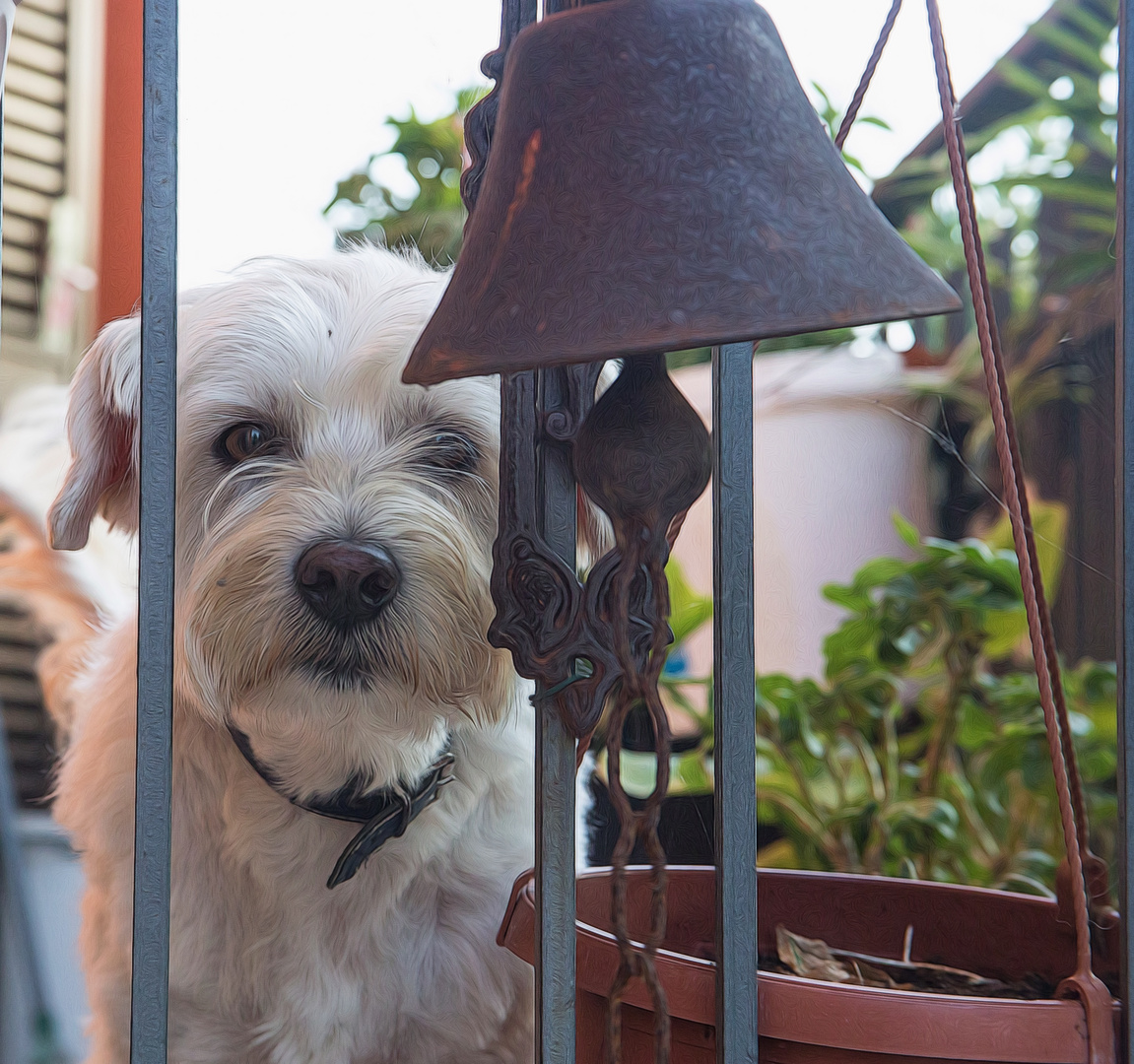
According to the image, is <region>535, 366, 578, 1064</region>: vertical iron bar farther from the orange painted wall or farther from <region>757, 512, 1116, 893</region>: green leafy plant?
<region>757, 512, 1116, 893</region>: green leafy plant

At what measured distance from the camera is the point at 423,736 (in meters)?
0.94

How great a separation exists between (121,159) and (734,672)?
68 cm

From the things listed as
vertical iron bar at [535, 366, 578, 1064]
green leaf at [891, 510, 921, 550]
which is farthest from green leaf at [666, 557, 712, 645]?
vertical iron bar at [535, 366, 578, 1064]

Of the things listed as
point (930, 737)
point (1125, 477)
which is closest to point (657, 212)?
point (1125, 477)

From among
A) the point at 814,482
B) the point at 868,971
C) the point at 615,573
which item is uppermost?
the point at 814,482

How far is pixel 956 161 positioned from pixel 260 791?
797 millimetres

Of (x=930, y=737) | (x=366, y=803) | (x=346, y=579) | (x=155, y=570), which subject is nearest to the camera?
(x=155, y=570)

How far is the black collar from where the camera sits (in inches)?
35.7

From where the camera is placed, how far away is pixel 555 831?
662 millimetres

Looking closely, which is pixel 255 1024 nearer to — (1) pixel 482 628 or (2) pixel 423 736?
(2) pixel 423 736

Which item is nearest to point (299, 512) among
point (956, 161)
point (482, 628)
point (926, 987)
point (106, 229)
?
point (482, 628)

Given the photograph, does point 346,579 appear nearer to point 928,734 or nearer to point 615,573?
point 615,573

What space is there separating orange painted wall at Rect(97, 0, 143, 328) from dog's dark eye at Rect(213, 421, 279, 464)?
0.45 feet

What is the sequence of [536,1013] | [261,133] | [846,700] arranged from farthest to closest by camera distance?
[846,700]
[261,133]
[536,1013]
